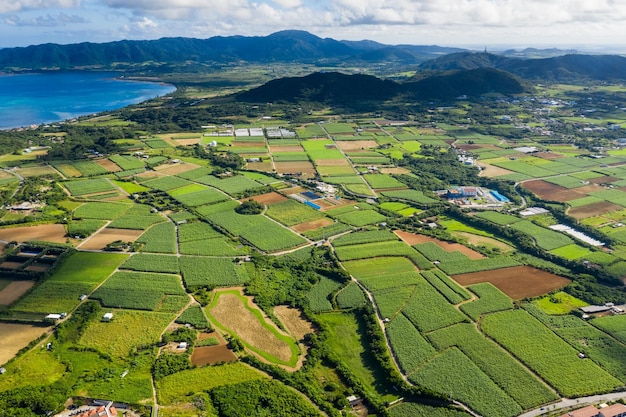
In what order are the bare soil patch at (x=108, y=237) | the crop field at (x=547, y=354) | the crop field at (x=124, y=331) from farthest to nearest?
1. the bare soil patch at (x=108, y=237)
2. the crop field at (x=124, y=331)
3. the crop field at (x=547, y=354)

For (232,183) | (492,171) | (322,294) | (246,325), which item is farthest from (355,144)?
(246,325)

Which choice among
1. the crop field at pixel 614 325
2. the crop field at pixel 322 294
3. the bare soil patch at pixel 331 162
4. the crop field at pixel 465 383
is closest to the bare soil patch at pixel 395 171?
the bare soil patch at pixel 331 162

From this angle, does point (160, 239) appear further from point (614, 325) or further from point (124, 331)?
point (614, 325)

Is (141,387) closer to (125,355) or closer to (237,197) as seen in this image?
(125,355)

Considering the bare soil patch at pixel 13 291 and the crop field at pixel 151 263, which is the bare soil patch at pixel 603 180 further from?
the bare soil patch at pixel 13 291

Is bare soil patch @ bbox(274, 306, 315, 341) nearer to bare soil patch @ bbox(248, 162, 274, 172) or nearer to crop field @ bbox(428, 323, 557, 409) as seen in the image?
crop field @ bbox(428, 323, 557, 409)

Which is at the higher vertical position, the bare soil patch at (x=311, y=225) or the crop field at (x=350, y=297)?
the bare soil patch at (x=311, y=225)
